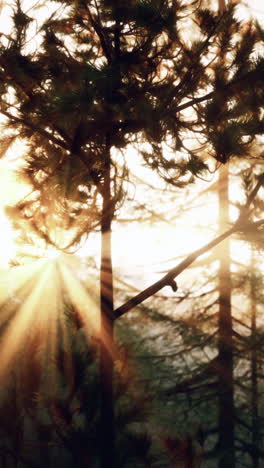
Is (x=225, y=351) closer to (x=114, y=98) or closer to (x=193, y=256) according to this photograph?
(x=193, y=256)

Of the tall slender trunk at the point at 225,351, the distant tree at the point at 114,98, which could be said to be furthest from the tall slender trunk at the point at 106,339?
the tall slender trunk at the point at 225,351

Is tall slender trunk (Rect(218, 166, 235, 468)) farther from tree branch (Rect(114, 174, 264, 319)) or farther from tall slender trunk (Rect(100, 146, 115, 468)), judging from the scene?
tree branch (Rect(114, 174, 264, 319))

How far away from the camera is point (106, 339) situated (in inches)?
173

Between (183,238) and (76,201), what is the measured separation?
5.67m

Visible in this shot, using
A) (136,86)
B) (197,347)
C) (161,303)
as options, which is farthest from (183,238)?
(136,86)

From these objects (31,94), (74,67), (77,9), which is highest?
(77,9)

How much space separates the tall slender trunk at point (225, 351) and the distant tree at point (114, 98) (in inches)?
209

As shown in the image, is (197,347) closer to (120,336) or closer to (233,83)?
(120,336)

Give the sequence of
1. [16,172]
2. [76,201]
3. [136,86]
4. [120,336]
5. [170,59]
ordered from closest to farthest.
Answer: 1. [136,86]
2. [170,59]
3. [76,201]
4. [16,172]
5. [120,336]

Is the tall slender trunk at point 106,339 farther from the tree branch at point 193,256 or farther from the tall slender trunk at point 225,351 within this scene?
the tall slender trunk at point 225,351

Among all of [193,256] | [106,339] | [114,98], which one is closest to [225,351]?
[106,339]

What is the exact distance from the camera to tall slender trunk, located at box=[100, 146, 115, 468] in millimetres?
4199

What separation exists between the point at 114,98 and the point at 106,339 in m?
2.29

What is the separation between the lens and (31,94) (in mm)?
4004
